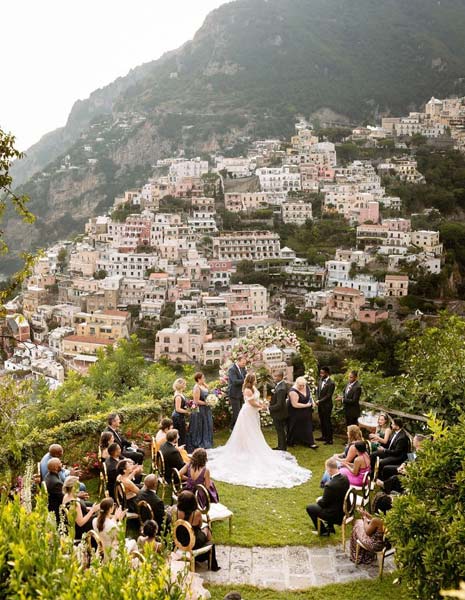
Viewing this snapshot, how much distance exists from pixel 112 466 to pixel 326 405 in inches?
137

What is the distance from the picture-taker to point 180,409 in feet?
25.4

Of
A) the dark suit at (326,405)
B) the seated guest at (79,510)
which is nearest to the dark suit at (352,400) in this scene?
the dark suit at (326,405)

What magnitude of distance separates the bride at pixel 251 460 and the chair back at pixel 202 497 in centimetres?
170

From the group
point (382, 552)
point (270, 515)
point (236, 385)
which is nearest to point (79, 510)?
point (270, 515)

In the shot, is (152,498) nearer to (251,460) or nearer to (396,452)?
(251,460)

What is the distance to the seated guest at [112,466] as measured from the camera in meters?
6.11

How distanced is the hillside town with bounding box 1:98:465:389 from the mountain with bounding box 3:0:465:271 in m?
38.3

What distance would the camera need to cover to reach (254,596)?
4922mm

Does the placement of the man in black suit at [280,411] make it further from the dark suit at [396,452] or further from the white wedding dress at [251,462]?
the dark suit at [396,452]

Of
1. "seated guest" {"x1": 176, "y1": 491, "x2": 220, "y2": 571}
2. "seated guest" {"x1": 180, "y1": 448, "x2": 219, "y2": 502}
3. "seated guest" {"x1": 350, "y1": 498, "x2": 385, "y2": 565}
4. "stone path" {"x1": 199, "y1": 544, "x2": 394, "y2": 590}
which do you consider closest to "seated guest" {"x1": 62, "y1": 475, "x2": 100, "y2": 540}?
"seated guest" {"x1": 176, "y1": 491, "x2": 220, "y2": 571}

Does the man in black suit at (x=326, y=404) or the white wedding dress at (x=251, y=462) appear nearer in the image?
the white wedding dress at (x=251, y=462)

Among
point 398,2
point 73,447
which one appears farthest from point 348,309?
point 398,2

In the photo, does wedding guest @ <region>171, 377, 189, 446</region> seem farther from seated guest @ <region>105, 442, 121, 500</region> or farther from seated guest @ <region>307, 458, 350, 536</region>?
seated guest @ <region>307, 458, 350, 536</region>

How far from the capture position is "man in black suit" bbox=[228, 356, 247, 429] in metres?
8.84
